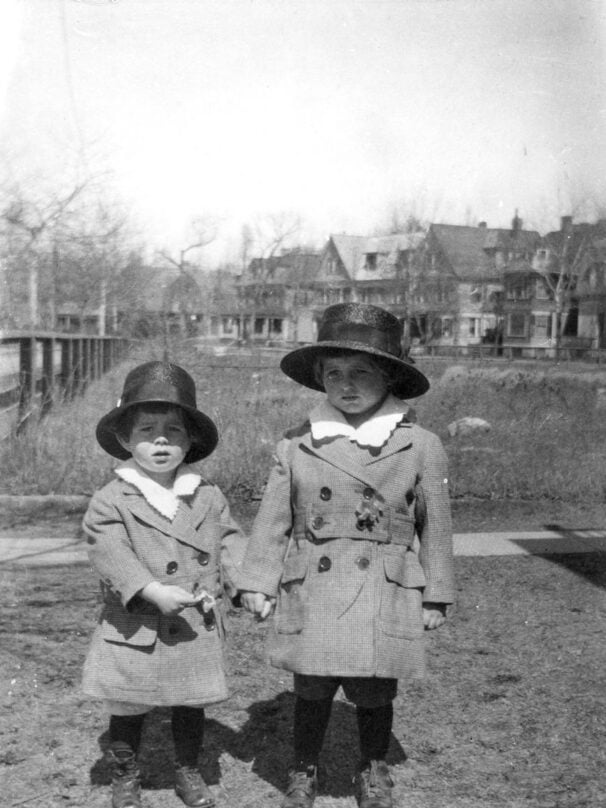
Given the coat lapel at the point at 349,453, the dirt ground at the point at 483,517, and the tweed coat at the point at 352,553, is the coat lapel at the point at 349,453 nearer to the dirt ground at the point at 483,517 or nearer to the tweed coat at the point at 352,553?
the tweed coat at the point at 352,553

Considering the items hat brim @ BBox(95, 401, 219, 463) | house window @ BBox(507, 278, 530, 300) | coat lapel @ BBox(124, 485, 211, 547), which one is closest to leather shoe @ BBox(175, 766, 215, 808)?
coat lapel @ BBox(124, 485, 211, 547)

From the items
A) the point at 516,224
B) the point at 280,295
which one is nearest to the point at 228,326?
the point at 280,295

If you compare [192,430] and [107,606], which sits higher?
[192,430]

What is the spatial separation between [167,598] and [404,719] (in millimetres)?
1353

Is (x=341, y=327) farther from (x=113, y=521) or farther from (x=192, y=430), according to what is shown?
(x=113, y=521)

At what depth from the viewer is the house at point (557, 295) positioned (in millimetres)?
42156

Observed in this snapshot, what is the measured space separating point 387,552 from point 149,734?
1189mm

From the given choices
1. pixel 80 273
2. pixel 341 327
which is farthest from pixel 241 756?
pixel 80 273

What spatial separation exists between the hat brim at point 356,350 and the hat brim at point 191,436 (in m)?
0.33

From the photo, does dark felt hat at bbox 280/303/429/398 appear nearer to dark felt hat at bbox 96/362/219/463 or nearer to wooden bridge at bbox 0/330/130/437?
dark felt hat at bbox 96/362/219/463

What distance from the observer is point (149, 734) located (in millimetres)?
3148

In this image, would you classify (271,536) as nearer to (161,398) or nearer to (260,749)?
(161,398)

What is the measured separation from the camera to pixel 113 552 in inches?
101

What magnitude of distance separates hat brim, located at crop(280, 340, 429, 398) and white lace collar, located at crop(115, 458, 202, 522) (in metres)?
0.51
